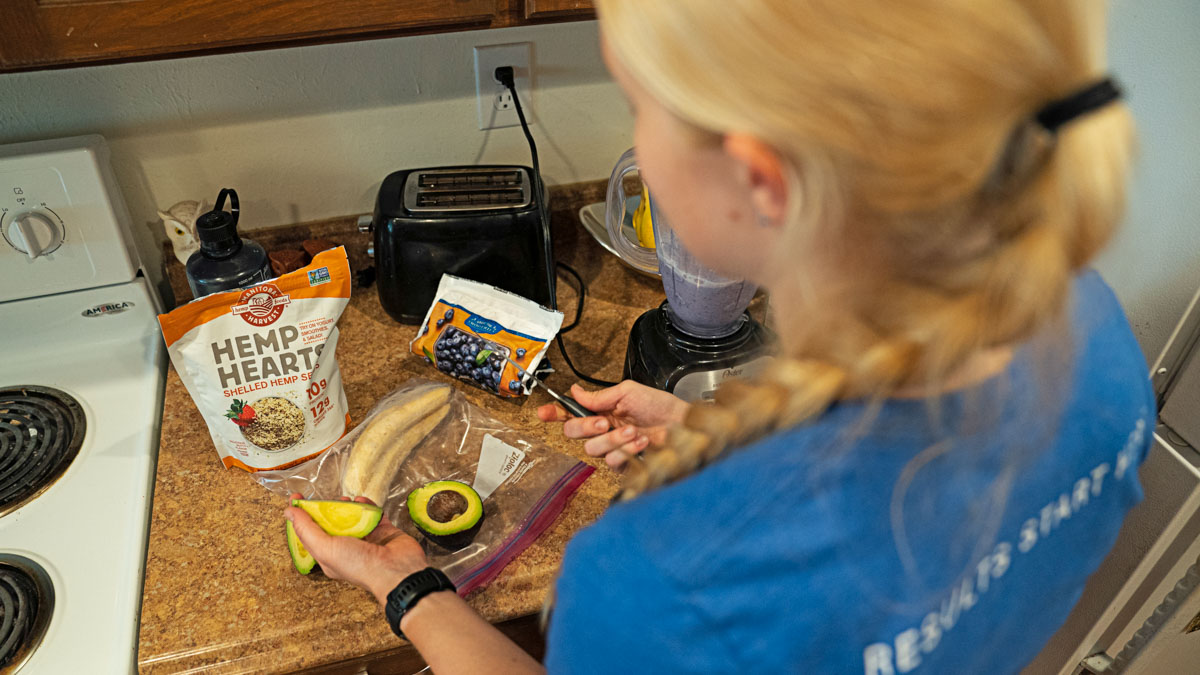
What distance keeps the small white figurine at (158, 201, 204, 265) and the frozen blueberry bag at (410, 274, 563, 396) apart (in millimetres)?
331

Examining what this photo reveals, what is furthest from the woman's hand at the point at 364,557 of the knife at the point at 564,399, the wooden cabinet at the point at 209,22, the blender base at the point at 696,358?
the wooden cabinet at the point at 209,22

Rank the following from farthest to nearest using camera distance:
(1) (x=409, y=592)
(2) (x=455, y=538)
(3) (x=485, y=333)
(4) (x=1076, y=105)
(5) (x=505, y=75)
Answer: (5) (x=505, y=75) → (3) (x=485, y=333) → (2) (x=455, y=538) → (1) (x=409, y=592) → (4) (x=1076, y=105)

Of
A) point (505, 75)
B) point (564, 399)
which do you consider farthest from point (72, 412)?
point (505, 75)

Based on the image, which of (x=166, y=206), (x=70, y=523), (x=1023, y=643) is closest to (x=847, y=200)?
(x=1023, y=643)

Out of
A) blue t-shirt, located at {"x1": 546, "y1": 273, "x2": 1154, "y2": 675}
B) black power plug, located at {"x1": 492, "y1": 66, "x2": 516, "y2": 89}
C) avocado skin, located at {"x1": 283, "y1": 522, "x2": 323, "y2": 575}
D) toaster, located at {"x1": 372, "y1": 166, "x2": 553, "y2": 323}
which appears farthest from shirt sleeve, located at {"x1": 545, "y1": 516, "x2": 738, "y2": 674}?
black power plug, located at {"x1": 492, "y1": 66, "x2": 516, "y2": 89}

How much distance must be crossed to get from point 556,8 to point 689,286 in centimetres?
33

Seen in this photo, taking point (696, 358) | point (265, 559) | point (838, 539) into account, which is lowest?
point (265, 559)

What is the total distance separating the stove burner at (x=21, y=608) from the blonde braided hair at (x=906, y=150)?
73cm

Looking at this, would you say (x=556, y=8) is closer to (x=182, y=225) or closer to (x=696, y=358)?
(x=696, y=358)

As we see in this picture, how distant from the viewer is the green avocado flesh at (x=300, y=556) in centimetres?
77

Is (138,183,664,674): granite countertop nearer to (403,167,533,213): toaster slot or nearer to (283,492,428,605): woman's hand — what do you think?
(283,492,428,605): woman's hand

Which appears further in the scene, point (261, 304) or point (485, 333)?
point (485, 333)

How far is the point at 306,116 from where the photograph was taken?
3.52 ft

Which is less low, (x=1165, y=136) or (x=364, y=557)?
(x=1165, y=136)
